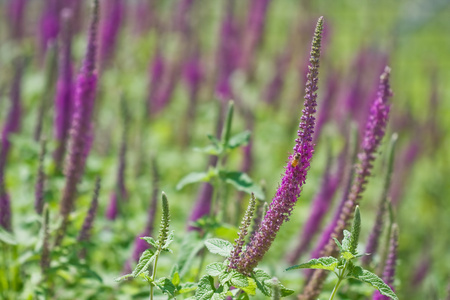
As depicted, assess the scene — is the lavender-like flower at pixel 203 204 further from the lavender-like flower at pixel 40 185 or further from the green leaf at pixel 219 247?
the green leaf at pixel 219 247

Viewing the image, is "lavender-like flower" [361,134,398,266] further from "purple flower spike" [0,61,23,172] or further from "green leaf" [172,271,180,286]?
"purple flower spike" [0,61,23,172]

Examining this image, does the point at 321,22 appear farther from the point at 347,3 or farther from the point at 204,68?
the point at 347,3

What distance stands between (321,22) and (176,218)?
11.0 ft

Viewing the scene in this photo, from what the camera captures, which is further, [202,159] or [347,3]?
[347,3]

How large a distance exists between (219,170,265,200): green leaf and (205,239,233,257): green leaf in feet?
1.37

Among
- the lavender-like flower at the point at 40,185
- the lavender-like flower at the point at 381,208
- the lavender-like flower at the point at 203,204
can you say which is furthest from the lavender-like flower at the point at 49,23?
the lavender-like flower at the point at 381,208

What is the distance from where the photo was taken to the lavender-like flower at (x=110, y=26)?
577 cm

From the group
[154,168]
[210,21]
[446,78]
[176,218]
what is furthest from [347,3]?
[154,168]

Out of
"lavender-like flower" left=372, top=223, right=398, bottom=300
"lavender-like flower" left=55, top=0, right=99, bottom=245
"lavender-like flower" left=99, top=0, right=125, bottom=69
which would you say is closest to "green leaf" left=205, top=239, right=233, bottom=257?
"lavender-like flower" left=372, top=223, right=398, bottom=300

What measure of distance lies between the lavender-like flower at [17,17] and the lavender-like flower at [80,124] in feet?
14.6

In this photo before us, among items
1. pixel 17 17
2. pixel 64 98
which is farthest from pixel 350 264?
pixel 17 17

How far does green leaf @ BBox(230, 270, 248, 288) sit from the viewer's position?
1.83 meters

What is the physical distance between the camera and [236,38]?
7.21 meters

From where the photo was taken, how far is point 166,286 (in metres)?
1.95
